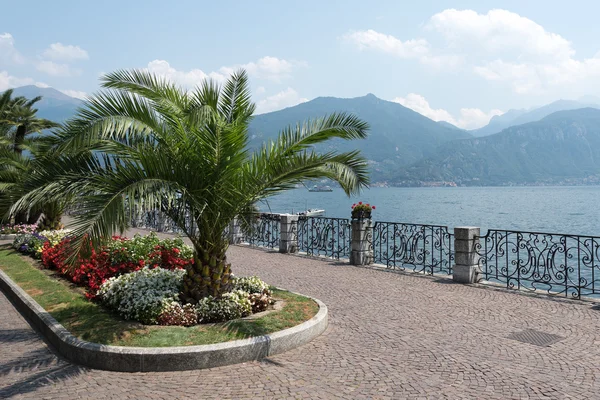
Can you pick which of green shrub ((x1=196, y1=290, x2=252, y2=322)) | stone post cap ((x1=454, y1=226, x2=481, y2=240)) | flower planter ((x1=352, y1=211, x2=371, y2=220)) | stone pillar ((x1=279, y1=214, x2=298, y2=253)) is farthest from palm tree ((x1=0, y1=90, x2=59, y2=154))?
stone post cap ((x1=454, y1=226, x2=481, y2=240))

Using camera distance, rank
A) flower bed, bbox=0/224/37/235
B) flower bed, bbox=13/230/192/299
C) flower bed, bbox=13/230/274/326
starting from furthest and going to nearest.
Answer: flower bed, bbox=0/224/37/235
flower bed, bbox=13/230/192/299
flower bed, bbox=13/230/274/326

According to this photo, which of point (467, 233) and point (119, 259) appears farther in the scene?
point (467, 233)

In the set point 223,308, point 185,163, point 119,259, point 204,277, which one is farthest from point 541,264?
point 119,259

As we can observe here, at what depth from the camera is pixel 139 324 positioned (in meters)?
6.88

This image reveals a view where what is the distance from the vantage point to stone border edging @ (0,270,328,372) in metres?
5.70

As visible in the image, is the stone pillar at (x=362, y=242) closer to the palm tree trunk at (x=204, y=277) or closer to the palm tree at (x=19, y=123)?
the palm tree trunk at (x=204, y=277)

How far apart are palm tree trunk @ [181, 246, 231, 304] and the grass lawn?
740 mm

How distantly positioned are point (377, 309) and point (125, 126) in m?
5.16

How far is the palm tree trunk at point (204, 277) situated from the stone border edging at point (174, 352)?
1.53 meters

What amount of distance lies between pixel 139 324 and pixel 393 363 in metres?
3.65

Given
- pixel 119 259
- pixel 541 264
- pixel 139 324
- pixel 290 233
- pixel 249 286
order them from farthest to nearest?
1. pixel 290 233
2. pixel 541 264
3. pixel 119 259
4. pixel 249 286
5. pixel 139 324

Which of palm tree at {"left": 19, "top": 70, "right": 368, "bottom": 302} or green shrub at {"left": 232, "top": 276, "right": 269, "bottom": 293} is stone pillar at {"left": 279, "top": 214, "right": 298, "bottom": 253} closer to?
green shrub at {"left": 232, "top": 276, "right": 269, "bottom": 293}

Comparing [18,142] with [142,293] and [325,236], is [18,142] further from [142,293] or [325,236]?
[142,293]

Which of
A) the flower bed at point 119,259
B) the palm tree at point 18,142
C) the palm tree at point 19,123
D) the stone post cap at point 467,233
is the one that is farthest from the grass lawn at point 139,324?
the palm tree at point 19,123
